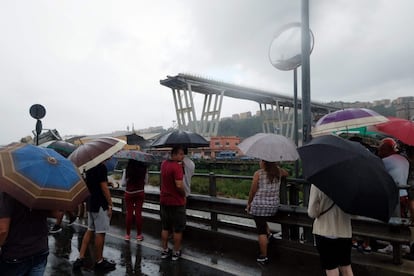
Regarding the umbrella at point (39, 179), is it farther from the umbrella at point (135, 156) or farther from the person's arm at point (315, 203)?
the umbrella at point (135, 156)

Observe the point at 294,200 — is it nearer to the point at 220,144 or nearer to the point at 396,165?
the point at 396,165

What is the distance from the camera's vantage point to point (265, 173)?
490cm

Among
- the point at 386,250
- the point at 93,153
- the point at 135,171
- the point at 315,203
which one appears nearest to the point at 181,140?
the point at 135,171

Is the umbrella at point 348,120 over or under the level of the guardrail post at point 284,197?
over

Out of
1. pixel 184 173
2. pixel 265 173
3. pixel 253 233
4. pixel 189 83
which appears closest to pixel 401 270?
pixel 265 173

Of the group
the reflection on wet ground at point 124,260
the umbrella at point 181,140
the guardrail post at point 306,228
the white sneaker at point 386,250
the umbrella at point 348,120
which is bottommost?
the reflection on wet ground at point 124,260

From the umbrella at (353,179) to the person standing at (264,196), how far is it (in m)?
1.92

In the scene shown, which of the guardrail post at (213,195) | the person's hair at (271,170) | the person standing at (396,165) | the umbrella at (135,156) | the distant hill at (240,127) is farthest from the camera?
the distant hill at (240,127)

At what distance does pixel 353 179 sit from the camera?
109 inches

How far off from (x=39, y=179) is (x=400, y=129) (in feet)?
14.4

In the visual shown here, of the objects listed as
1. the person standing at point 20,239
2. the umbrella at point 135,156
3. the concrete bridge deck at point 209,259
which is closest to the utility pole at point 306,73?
the concrete bridge deck at point 209,259

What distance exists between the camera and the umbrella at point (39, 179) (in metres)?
2.35

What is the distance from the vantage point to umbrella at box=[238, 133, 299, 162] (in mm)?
4684

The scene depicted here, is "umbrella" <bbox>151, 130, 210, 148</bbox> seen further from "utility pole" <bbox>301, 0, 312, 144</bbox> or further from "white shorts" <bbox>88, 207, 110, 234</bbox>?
"utility pole" <bbox>301, 0, 312, 144</bbox>
